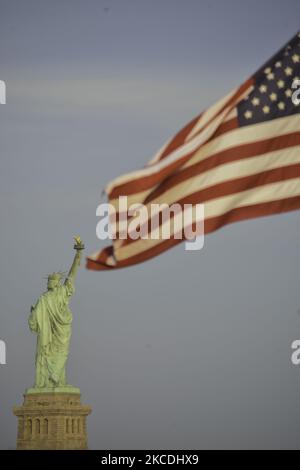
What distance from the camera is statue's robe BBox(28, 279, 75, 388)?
51.0 metres

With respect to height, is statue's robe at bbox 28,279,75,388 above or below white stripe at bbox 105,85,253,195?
above

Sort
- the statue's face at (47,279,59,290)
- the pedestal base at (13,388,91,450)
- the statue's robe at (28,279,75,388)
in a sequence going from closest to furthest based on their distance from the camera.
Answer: the pedestal base at (13,388,91,450)
the statue's robe at (28,279,75,388)
the statue's face at (47,279,59,290)

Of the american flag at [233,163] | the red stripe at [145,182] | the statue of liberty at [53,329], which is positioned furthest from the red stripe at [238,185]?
the statue of liberty at [53,329]

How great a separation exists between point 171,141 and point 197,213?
130cm

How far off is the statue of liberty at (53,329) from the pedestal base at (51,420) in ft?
1.61

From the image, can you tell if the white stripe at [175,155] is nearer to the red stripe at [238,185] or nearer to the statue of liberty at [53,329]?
the red stripe at [238,185]

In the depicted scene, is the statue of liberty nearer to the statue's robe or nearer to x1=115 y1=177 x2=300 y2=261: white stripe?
the statue's robe

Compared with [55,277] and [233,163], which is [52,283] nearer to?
[55,277]

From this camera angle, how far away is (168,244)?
2212 cm

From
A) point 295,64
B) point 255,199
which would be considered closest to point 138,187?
point 255,199

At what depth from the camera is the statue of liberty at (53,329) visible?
5100 cm

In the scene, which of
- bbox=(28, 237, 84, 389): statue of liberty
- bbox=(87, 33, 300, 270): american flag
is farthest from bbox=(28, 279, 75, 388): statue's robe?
bbox=(87, 33, 300, 270): american flag

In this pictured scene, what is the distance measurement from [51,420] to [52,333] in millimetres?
3250
